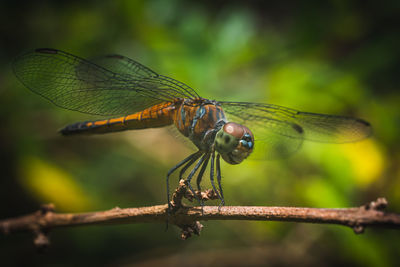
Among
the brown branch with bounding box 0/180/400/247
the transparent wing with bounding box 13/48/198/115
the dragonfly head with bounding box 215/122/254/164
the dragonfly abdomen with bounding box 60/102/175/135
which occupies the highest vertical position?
the transparent wing with bounding box 13/48/198/115

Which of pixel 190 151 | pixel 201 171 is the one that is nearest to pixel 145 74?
pixel 190 151

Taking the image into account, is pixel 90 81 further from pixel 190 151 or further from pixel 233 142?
pixel 233 142

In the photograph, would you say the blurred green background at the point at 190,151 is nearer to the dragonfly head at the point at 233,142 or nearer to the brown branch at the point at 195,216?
the dragonfly head at the point at 233,142

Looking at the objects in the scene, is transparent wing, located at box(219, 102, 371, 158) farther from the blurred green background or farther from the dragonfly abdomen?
the dragonfly abdomen

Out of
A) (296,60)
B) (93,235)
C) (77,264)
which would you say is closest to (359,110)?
(296,60)

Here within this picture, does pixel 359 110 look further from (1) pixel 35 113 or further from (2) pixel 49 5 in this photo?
(2) pixel 49 5

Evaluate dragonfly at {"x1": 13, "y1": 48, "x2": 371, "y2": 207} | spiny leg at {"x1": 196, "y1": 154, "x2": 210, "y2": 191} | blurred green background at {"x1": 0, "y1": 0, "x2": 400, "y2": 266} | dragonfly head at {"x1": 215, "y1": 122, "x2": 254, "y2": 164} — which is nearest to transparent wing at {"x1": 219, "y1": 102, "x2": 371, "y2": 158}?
dragonfly at {"x1": 13, "y1": 48, "x2": 371, "y2": 207}

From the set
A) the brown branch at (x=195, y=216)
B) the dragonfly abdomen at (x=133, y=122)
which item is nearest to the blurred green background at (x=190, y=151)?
the dragonfly abdomen at (x=133, y=122)
